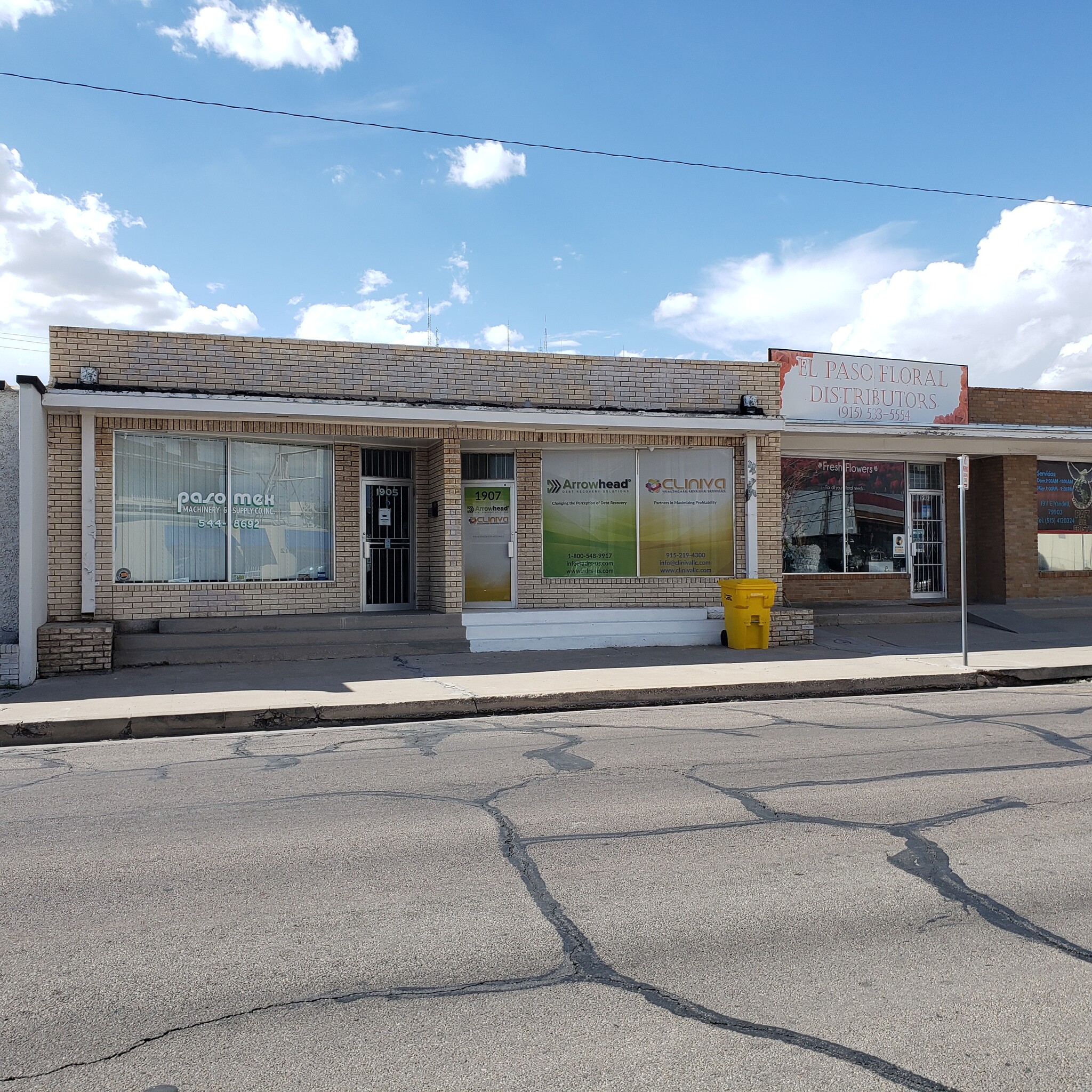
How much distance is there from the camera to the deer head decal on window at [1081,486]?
68.9ft

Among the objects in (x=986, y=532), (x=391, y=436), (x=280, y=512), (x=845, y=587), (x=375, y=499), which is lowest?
(x=845, y=587)

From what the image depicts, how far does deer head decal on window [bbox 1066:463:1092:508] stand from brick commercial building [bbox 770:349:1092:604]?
25 mm

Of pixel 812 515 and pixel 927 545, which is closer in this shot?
pixel 812 515

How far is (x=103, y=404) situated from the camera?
13289mm

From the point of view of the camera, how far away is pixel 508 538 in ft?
54.4

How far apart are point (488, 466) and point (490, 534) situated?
3.76 feet

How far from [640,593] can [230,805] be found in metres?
10.8

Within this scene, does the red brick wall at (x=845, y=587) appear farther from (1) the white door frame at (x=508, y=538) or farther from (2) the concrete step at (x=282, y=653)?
(2) the concrete step at (x=282, y=653)

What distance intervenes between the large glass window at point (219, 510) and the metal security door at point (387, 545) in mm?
782

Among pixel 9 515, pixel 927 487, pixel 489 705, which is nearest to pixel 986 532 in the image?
pixel 927 487

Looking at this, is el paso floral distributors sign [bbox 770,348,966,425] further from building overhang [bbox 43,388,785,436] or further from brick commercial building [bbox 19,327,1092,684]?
building overhang [bbox 43,388,785,436]

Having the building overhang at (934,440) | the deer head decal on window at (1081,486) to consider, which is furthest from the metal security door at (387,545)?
the deer head decal on window at (1081,486)

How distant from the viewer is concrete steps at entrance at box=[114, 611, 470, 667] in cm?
1364

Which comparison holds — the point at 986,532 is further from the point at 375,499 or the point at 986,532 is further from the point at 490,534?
the point at 375,499
